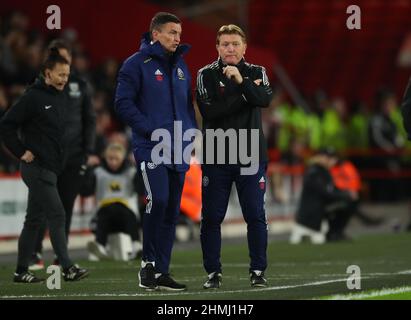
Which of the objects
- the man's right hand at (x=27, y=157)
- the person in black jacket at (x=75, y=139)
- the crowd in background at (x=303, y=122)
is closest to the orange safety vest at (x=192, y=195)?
the crowd in background at (x=303, y=122)

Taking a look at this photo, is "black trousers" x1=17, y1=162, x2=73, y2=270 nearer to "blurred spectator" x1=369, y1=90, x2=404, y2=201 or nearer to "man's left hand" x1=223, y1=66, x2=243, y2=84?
"man's left hand" x1=223, y1=66, x2=243, y2=84

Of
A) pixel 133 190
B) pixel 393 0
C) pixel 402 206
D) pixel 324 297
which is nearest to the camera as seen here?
pixel 324 297

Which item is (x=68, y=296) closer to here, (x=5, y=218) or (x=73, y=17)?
(x=5, y=218)

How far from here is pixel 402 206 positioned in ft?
93.2

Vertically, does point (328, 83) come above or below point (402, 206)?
above

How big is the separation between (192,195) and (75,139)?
6.54m

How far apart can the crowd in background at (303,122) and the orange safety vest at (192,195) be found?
50.7 inches

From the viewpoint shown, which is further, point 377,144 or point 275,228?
point 377,144

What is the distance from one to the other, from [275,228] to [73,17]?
5446mm

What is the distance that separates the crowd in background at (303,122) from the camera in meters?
21.2

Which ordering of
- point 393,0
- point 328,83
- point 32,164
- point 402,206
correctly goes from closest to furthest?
point 32,164 → point 402,206 → point 393,0 → point 328,83

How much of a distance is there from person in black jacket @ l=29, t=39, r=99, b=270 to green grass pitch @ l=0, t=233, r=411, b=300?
0.84m

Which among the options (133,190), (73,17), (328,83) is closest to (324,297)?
(133,190)

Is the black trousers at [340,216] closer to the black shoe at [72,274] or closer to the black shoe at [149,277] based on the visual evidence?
the black shoe at [72,274]
